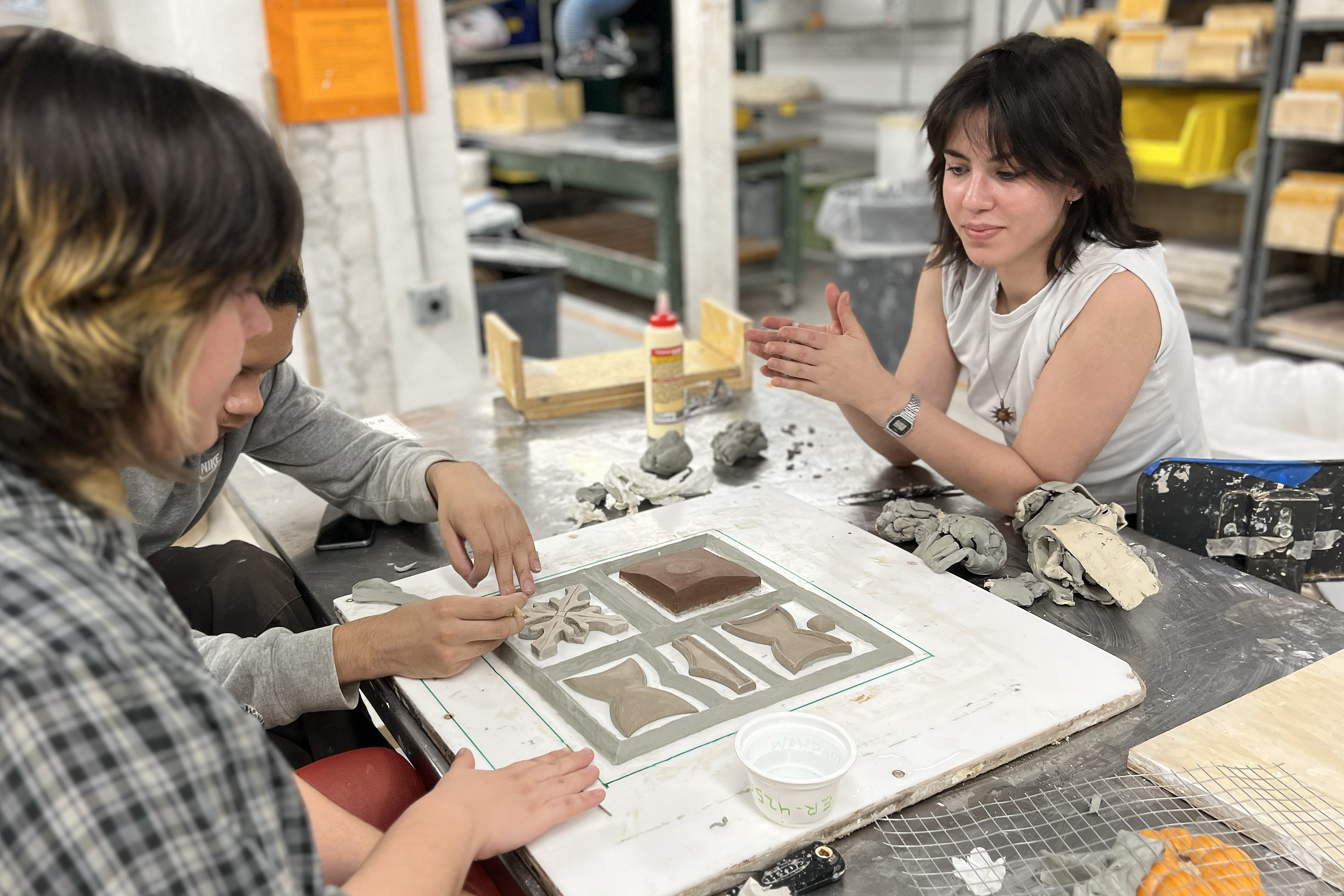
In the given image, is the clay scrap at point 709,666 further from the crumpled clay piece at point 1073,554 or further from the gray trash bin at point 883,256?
the gray trash bin at point 883,256

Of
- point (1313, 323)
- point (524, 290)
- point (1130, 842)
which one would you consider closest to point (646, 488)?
point (1130, 842)

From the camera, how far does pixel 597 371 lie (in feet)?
7.46

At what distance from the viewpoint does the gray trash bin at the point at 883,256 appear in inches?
155

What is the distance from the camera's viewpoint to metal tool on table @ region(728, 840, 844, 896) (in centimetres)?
86

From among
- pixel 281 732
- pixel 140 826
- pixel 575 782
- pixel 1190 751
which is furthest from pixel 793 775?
pixel 281 732

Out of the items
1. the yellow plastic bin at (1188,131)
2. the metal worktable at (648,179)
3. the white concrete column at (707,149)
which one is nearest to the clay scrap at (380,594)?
the white concrete column at (707,149)

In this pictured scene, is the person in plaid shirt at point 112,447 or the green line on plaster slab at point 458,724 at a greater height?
the person in plaid shirt at point 112,447

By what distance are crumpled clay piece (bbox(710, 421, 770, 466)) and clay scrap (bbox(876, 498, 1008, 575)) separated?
1.18 feet

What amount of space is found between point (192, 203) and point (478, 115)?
673 cm

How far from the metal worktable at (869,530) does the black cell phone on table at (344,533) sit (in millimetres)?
18

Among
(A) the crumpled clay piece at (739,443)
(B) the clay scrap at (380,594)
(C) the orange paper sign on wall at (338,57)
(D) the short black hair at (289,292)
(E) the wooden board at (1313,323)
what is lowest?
(E) the wooden board at (1313,323)

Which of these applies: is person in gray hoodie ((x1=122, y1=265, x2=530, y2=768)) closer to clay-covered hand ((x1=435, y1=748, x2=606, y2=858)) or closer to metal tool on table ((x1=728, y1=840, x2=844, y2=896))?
clay-covered hand ((x1=435, y1=748, x2=606, y2=858))

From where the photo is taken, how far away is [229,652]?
1.20 m

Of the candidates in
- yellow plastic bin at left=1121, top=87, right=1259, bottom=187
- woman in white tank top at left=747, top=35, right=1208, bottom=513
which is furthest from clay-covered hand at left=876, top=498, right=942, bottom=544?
yellow plastic bin at left=1121, top=87, right=1259, bottom=187
